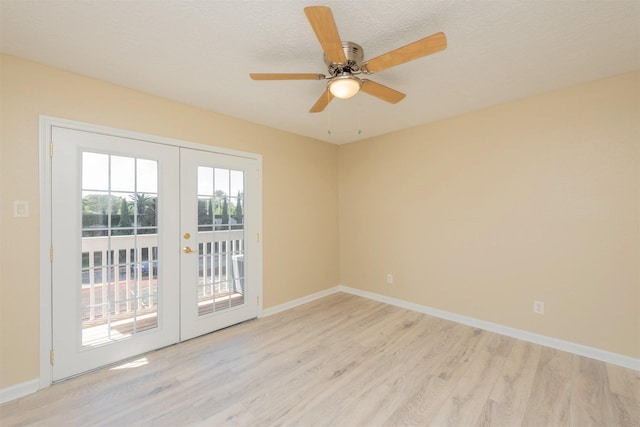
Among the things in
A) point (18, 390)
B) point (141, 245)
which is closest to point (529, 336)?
point (141, 245)

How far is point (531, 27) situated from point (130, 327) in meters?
3.92

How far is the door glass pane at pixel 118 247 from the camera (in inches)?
90.7

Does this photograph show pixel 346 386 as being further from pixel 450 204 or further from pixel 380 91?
pixel 450 204

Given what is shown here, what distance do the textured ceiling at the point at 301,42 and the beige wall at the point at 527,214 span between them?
376 millimetres

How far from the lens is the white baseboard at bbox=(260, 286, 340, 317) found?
3.54 meters

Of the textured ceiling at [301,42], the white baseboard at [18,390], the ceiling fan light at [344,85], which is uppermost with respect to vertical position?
the textured ceiling at [301,42]

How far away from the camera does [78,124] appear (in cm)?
223

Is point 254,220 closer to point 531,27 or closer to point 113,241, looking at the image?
point 113,241

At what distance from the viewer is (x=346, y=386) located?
6.84 feet

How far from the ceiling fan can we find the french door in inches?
61.4

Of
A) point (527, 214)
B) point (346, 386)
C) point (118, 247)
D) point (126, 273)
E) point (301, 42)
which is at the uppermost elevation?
point (301, 42)

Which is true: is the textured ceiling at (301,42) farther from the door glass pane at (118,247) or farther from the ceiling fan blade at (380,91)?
the door glass pane at (118,247)

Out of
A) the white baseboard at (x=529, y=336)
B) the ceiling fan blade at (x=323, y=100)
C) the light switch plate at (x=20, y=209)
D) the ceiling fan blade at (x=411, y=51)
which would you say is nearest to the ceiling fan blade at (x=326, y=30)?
the ceiling fan blade at (x=411, y=51)

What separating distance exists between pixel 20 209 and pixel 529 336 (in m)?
4.62
